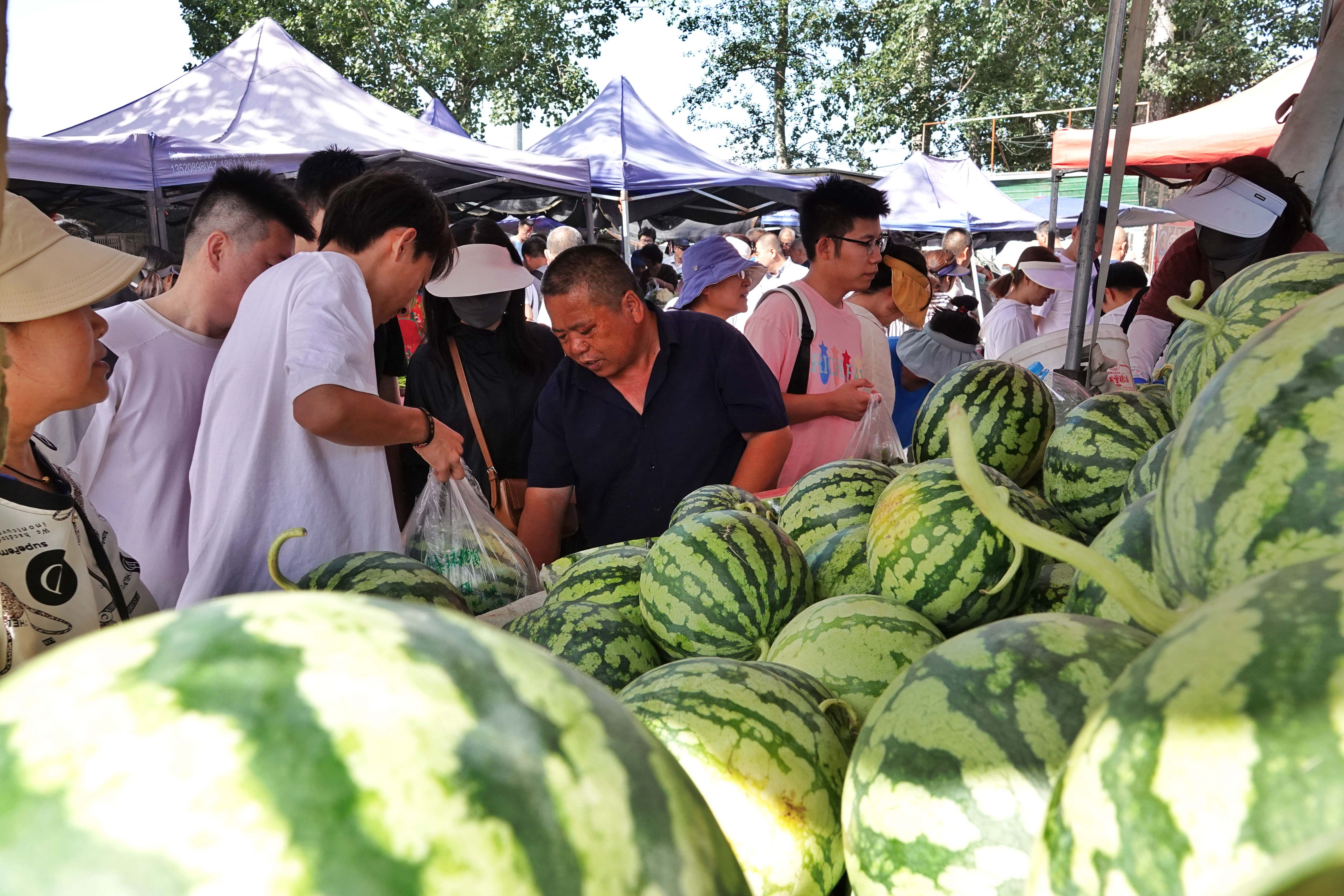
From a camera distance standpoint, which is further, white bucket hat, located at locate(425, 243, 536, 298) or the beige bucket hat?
white bucket hat, located at locate(425, 243, 536, 298)

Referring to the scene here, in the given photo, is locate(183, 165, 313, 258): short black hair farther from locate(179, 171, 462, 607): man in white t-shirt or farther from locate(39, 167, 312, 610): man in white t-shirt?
locate(179, 171, 462, 607): man in white t-shirt

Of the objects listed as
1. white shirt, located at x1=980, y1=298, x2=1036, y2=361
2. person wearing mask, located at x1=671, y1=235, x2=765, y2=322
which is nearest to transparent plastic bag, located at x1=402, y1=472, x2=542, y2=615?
person wearing mask, located at x1=671, y1=235, x2=765, y2=322

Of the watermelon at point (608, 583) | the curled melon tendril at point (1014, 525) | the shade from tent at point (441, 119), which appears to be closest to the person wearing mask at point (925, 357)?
the watermelon at point (608, 583)

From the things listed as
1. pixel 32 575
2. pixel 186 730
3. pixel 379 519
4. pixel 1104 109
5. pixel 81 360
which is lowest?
pixel 379 519

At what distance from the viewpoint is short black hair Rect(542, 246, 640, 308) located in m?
3.90

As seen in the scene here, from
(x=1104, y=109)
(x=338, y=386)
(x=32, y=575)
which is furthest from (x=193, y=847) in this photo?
(x=1104, y=109)

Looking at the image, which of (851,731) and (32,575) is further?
(32,575)

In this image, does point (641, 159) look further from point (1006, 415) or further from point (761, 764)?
point (761, 764)

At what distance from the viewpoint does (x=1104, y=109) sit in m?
3.52

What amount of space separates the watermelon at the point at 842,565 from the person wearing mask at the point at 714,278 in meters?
4.46

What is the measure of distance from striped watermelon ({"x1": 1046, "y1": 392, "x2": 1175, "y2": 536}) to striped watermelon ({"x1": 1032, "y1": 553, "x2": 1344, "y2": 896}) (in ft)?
4.89

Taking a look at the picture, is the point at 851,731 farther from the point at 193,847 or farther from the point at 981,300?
the point at 981,300

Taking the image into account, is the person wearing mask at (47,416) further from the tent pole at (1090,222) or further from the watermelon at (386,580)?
the tent pole at (1090,222)

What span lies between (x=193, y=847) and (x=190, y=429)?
3.25 meters
